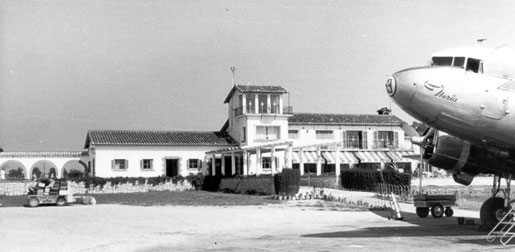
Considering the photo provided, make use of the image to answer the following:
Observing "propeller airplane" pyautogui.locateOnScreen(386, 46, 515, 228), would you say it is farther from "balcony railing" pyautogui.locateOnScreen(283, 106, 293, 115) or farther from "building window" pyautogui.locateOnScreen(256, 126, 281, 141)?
"balcony railing" pyautogui.locateOnScreen(283, 106, 293, 115)

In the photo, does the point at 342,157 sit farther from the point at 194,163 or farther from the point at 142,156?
the point at 142,156

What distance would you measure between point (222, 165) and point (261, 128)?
231 inches

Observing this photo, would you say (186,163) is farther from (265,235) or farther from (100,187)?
(265,235)

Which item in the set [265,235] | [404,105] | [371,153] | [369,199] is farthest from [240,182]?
[404,105]

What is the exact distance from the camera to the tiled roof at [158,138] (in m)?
58.9

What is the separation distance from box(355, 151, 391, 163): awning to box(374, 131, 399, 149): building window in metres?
1.14

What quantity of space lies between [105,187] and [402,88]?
42.5 m

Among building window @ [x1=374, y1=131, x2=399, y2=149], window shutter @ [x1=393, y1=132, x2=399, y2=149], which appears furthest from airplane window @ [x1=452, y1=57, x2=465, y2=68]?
window shutter @ [x1=393, y1=132, x2=399, y2=149]

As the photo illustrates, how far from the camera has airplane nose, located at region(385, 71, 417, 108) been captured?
15.2 metres

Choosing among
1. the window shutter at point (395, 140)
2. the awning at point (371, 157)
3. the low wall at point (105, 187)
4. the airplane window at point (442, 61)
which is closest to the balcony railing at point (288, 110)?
the awning at point (371, 157)

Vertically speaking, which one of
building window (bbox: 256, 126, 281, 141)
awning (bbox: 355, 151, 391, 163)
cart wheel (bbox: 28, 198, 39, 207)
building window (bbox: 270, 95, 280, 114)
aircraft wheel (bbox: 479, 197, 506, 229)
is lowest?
cart wheel (bbox: 28, 198, 39, 207)

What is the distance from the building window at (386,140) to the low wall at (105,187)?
24.3 meters

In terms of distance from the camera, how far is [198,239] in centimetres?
1734

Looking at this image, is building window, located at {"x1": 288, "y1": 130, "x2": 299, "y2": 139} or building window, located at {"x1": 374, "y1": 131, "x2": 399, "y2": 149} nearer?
building window, located at {"x1": 288, "y1": 130, "x2": 299, "y2": 139}
